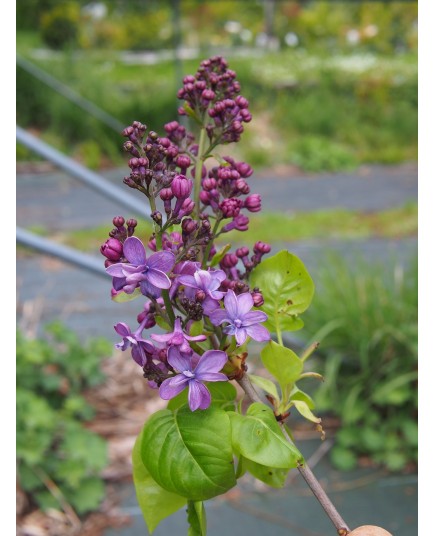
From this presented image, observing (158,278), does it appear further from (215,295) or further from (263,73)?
(263,73)

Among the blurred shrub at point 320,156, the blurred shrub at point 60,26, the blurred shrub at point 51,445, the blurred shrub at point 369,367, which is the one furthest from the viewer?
the blurred shrub at point 60,26

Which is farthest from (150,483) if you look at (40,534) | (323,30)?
(323,30)

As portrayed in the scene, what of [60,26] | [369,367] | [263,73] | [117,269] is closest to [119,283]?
[117,269]

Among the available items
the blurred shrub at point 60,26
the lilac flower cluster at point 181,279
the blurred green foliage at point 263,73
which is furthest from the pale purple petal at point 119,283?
the blurred shrub at point 60,26

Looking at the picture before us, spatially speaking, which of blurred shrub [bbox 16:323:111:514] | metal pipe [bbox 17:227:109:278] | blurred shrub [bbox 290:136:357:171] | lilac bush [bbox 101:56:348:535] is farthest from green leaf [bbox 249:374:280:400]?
blurred shrub [bbox 290:136:357:171]

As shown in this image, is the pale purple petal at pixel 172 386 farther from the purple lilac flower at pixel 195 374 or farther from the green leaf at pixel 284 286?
the green leaf at pixel 284 286

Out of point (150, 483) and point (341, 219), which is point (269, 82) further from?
point (150, 483)
